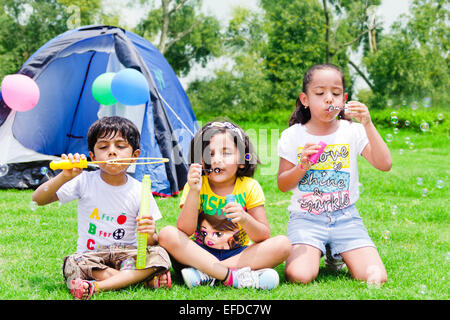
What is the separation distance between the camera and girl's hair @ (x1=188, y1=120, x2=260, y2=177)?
6.89 ft

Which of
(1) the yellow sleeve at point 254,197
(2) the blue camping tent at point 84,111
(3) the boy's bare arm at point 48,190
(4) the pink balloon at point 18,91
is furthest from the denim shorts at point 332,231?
(2) the blue camping tent at point 84,111

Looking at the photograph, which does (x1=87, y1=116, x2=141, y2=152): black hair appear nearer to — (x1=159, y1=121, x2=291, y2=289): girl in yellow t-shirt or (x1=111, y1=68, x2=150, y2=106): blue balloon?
(x1=159, y1=121, x2=291, y2=289): girl in yellow t-shirt

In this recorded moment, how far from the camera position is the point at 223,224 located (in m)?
2.09

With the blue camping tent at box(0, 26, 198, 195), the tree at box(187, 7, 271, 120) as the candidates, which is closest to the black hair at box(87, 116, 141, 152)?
the blue camping tent at box(0, 26, 198, 195)

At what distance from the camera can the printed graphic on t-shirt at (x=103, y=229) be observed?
2.01 metres

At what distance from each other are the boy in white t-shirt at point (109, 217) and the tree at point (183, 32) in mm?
17139

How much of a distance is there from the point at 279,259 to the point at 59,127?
3924 millimetres

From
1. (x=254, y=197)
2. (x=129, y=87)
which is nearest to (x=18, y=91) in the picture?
(x=129, y=87)

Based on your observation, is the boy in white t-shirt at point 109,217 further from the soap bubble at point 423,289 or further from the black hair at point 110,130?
the soap bubble at point 423,289

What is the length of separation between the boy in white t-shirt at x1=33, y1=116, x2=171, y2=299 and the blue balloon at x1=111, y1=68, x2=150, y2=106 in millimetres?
1656

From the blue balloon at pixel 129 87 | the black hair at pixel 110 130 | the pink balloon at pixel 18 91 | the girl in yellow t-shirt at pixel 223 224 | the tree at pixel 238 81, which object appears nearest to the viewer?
the girl in yellow t-shirt at pixel 223 224

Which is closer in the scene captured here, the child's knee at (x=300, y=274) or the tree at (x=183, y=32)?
the child's knee at (x=300, y=274)

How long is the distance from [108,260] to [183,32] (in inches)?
755

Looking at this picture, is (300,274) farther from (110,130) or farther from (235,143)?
(110,130)
